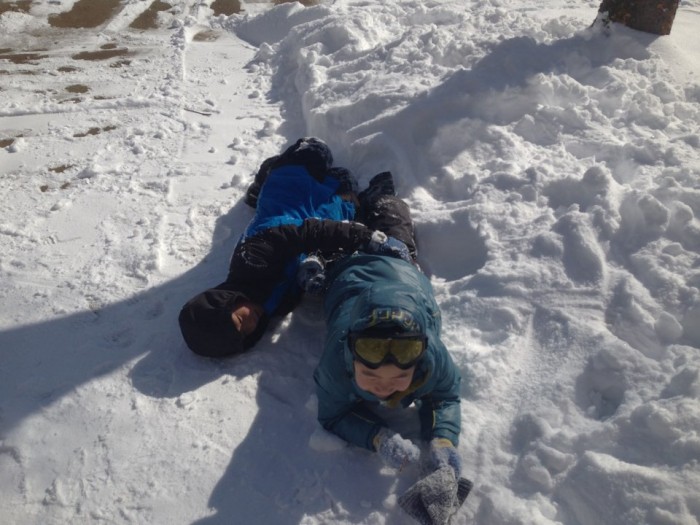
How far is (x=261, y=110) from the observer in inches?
202

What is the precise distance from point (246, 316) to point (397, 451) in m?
1.01

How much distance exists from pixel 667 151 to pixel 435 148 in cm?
141

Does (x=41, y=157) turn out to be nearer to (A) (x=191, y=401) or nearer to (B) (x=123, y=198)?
(B) (x=123, y=198)

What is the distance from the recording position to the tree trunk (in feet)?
14.4

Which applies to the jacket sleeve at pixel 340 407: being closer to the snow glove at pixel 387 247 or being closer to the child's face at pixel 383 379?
the child's face at pixel 383 379

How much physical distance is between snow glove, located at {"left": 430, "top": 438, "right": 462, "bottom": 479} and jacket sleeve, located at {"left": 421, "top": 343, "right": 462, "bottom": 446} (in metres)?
0.04

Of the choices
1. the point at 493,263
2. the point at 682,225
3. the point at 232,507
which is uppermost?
the point at 682,225

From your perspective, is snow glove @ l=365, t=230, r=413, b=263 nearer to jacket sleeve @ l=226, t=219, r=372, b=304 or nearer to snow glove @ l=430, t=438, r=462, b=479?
jacket sleeve @ l=226, t=219, r=372, b=304

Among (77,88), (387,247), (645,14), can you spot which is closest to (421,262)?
(387,247)

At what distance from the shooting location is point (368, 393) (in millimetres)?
2260

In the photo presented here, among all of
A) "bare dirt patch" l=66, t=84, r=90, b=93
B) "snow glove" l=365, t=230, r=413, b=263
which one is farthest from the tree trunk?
"bare dirt patch" l=66, t=84, r=90, b=93

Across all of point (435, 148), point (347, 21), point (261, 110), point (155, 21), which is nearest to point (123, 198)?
point (261, 110)

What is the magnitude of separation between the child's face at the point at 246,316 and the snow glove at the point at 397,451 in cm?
88

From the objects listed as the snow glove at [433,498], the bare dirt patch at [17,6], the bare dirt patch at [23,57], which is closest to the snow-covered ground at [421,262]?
the snow glove at [433,498]
